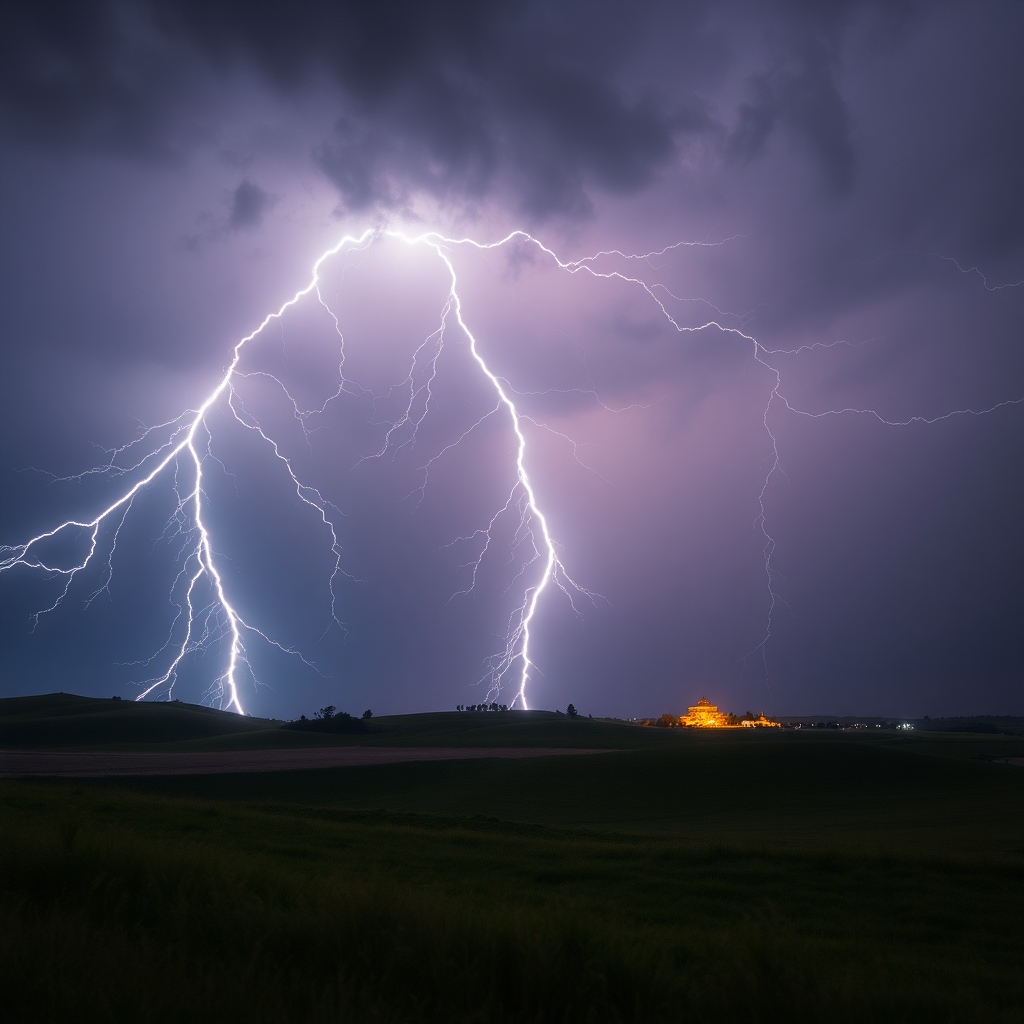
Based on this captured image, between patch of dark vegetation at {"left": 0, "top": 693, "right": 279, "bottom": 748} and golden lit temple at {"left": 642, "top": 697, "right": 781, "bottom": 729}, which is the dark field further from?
golden lit temple at {"left": 642, "top": 697, "right": 781, "bottom": 729}

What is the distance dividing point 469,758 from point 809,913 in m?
34.5

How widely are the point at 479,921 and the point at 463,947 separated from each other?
52 cm

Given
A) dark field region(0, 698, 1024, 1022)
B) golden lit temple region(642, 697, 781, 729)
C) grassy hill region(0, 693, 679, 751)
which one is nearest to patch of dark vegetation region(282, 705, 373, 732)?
grassy hill region(0, 693, 679, 751)

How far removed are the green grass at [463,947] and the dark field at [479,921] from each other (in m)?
0.02

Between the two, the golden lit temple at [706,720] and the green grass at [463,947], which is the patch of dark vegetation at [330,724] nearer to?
the golden lit temple at [706,720]

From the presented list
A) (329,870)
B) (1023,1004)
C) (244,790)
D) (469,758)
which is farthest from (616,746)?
(1023,1004)

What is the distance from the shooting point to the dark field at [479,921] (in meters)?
3.89

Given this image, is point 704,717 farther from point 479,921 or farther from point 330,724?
point 479,921

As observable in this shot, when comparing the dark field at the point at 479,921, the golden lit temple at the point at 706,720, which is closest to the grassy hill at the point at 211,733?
the golden lit temple at the point at 706,720

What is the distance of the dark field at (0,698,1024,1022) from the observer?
389 centimetres

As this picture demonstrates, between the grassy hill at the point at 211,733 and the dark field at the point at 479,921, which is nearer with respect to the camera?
the dark field at the point at 479,921

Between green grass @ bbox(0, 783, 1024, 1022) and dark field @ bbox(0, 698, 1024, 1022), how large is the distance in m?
0.02

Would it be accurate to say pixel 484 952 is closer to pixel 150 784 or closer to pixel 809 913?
pixel 809 913

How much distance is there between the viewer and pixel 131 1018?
3.44 m
